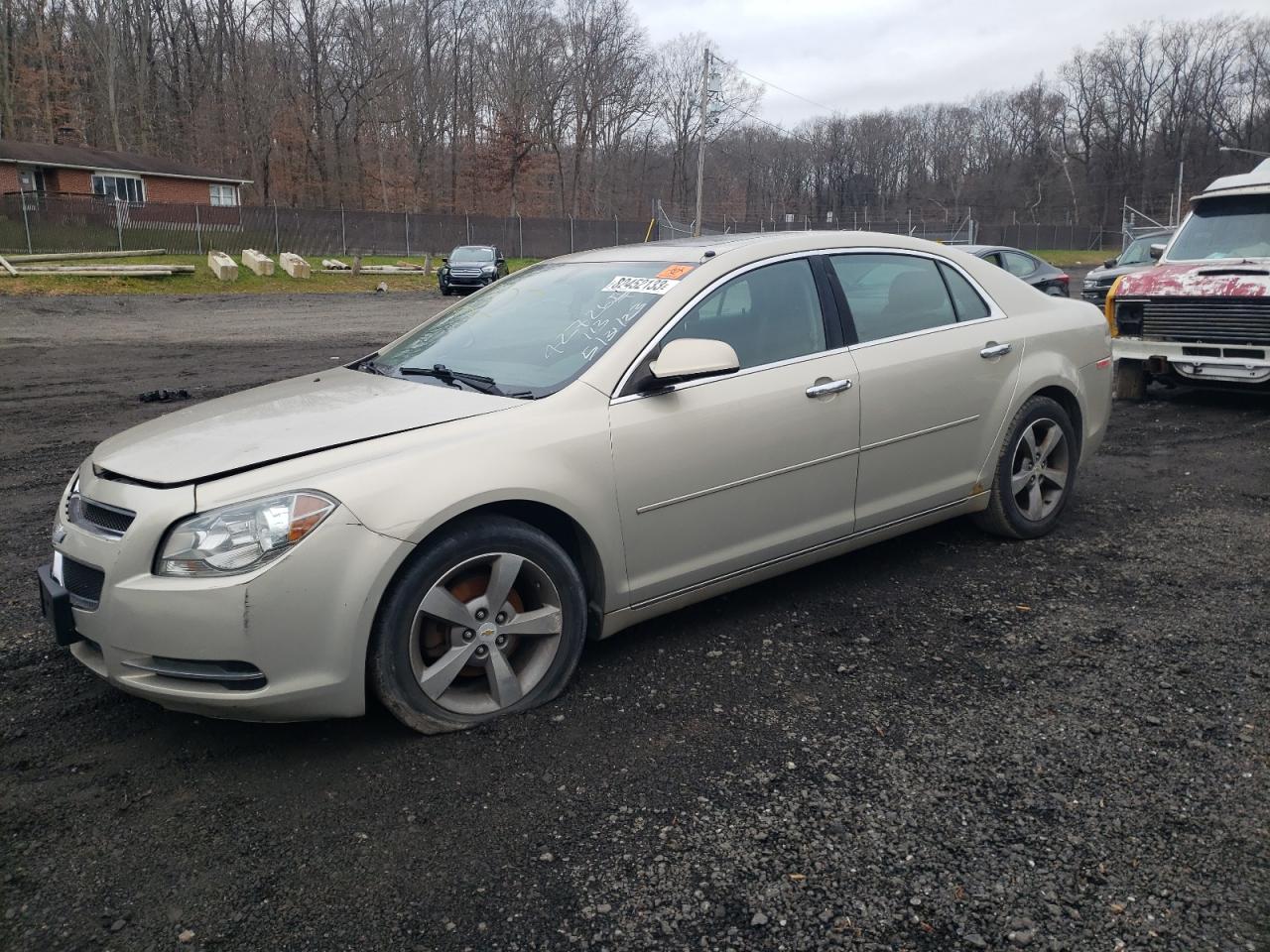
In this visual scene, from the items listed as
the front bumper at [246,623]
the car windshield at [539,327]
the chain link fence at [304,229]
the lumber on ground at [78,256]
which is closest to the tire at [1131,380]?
the car windshield at [539,327]

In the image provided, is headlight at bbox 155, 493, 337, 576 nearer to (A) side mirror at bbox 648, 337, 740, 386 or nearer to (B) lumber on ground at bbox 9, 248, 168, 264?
(A) side mirror at bbox 648, 337, 740, 386

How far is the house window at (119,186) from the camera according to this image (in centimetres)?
4488

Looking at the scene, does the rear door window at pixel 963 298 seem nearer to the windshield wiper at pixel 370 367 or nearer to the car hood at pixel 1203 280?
the windshield wiper at pixel 370 367

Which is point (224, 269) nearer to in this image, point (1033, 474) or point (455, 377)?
point (455, 377)

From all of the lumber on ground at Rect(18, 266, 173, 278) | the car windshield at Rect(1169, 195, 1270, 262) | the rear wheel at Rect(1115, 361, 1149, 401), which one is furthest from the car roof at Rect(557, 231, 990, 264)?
the lumber on ground at Rect(18, 266, 173, 278)

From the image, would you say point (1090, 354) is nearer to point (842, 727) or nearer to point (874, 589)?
point (874, 589)

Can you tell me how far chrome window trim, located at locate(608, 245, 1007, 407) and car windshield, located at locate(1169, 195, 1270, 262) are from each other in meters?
5.63

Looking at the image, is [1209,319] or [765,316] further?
[1209,319]

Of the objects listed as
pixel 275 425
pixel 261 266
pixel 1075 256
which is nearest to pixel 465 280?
pixel 261 266

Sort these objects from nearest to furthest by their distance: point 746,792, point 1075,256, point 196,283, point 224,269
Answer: point 746,792
point 196,283
point 224,269
point 1075,256

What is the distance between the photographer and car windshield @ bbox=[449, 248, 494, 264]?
30609 millimetres

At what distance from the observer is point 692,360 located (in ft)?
12.1

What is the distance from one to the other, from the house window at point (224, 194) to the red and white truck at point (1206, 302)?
49631 millimetres

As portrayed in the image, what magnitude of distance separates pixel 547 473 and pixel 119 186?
50003 millimetres
